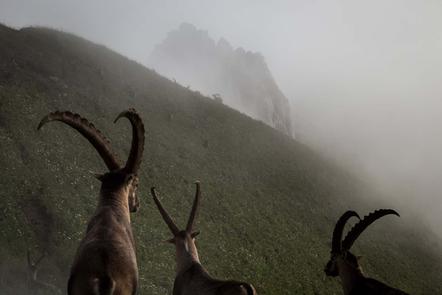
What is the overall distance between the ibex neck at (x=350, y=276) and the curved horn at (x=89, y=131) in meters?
7.62

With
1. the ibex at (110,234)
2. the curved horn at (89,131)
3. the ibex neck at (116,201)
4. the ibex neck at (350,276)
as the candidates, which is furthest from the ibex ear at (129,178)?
the ibex neck at (350,276)

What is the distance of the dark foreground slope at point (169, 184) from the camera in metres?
21.4

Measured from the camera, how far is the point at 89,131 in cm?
893

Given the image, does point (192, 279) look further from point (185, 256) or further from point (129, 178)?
point (129, 178)

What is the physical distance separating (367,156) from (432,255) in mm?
55345

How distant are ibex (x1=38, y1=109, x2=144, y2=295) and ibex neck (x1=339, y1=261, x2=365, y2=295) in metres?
6.82

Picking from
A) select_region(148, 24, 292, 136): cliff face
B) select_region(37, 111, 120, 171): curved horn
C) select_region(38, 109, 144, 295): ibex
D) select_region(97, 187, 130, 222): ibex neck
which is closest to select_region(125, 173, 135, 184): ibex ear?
select_region(38, 109, 144, 295): ibex

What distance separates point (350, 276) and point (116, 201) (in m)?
7.63

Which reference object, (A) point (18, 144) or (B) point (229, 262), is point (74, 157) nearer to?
(A) point (18, 144)

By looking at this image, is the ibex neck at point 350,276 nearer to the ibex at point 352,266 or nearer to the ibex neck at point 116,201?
the ibex at point 352,266

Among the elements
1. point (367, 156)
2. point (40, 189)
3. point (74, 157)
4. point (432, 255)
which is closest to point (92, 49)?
point (74, 157)

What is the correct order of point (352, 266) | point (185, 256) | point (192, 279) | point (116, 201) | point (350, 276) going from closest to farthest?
point (116, 201) < point (192, 279) < point (185, 256) < point (350, 276) < point (352, 266)

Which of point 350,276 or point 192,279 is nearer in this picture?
point 192,279

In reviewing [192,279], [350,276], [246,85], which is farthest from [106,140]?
[246,85]
